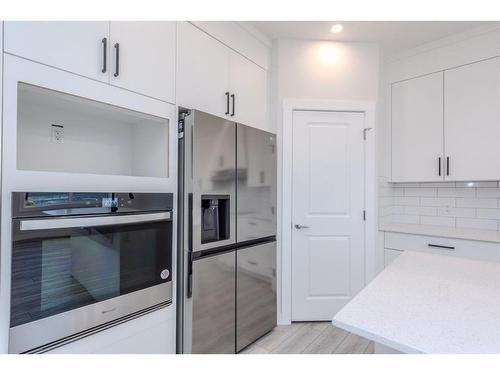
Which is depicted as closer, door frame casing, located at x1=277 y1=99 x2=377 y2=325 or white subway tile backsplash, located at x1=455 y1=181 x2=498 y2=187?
door frame casing, located at x1=277 y1=99 x2=377 y2=325

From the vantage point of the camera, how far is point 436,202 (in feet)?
9.36

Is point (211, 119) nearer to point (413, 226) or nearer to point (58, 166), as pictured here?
point (58, 166)

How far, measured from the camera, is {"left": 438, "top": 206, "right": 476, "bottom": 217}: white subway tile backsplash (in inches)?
105

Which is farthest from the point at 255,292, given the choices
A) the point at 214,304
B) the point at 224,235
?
the point at 224,235

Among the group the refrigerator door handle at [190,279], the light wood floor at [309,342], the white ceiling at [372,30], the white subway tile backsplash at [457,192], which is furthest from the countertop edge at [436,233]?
the refrigerator door handle at [190,279]

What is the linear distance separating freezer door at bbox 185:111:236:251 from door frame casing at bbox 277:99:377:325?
0.69 m

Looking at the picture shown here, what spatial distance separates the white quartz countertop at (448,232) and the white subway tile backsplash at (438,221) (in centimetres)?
6

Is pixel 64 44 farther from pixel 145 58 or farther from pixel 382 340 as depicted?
pixel 382 340

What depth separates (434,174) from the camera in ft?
8.62

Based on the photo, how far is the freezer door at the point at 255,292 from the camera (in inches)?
77.1

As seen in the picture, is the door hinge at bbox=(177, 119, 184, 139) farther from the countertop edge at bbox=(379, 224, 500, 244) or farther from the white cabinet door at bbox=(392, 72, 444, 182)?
the white cabinet door at bbox=(392, 72, 444, 182)

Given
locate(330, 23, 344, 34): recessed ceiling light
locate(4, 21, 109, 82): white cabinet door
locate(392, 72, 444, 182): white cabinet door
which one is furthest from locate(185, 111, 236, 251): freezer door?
locate(392, 72, 444, 182): white cabinet door

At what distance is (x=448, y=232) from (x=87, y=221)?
2.83 metres

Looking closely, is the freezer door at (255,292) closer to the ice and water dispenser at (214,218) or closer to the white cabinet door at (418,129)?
the ice and water dispenser at (214,218)
